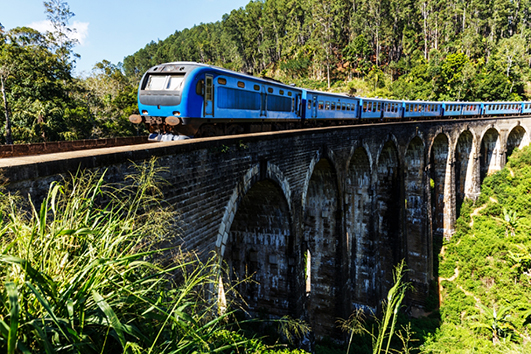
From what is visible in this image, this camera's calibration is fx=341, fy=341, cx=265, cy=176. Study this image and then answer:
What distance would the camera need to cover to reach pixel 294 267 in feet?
35.0

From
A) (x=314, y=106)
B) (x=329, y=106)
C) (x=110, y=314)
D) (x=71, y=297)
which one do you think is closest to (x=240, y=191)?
(x=71, y=297)

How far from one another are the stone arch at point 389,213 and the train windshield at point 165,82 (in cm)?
1305

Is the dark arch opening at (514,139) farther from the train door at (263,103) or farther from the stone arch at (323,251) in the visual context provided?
the train door at (263,103)

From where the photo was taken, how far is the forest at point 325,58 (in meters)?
22.1

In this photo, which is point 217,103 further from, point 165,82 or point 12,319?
point 12,319

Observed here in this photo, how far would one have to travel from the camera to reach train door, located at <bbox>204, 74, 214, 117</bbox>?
8.85 metres

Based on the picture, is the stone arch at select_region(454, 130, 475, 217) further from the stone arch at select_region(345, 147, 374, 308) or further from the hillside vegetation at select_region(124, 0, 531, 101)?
the hillside vegetation at select_region(124, 0, 531, 101)

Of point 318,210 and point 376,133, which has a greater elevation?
point 376,133

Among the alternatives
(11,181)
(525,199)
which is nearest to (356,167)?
(11,181)

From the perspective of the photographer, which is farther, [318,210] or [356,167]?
[356,167]

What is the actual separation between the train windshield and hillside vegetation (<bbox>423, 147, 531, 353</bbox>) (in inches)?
543

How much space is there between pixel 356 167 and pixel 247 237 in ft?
25.2

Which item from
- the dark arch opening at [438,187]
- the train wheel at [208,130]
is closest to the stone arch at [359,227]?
the train wheel at [208,130]

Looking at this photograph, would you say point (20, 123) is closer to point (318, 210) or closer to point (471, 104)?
point (318, 210)
